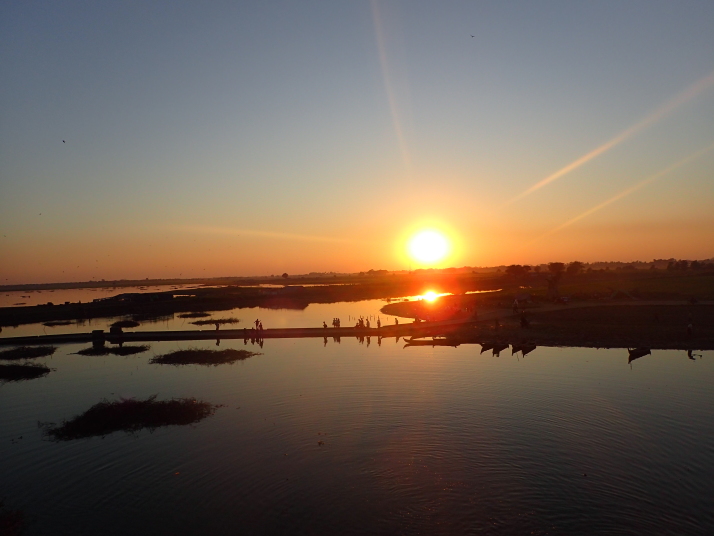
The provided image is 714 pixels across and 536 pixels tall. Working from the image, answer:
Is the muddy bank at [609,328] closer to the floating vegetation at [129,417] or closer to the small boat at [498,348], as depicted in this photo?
the small boat at [498,348]

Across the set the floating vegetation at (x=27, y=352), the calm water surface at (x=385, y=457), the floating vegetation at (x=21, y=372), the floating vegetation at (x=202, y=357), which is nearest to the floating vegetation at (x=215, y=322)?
the floating vegetation at (x=27, y=352)

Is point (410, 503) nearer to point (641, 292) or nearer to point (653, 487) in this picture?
point (653, 487)

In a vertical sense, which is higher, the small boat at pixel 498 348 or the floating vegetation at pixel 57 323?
the floating vegetation at pixel 57 323

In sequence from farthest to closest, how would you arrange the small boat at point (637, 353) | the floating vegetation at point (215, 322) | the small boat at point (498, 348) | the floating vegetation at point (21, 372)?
the floating vegetation at point (215, 322), the small boat at point (498, 348), the small boat at point (637, 353), the floating vegetation at point (21, 372)

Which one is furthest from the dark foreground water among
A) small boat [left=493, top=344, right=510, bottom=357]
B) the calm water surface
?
small boat [left=493, top=344, right=510, bottom=357]

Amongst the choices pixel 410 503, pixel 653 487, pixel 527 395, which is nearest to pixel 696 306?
pixel 527 395

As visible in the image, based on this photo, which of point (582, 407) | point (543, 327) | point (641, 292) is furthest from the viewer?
point (641, 292)

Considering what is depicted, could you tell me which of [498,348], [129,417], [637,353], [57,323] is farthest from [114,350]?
[637,353]
